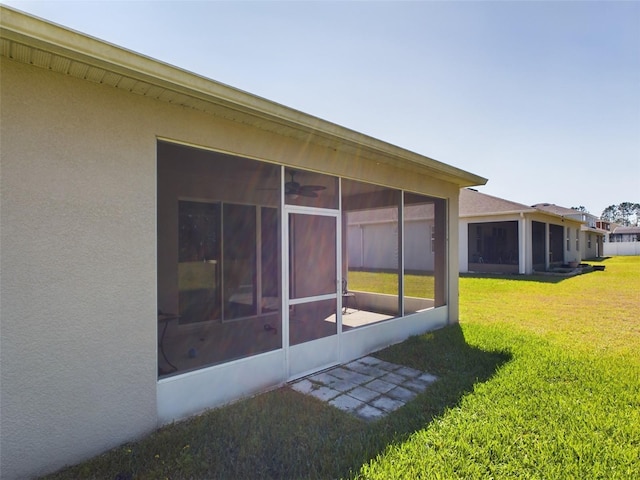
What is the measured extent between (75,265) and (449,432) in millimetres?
3431

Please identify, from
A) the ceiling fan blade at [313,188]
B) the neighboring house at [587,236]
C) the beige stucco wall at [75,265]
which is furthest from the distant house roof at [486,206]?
the beige stucco wall at [75,265]

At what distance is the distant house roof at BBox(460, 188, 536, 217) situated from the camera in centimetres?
1585

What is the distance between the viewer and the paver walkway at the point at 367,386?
350 centimetres

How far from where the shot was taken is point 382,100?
7.75m

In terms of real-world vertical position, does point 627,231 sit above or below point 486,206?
below

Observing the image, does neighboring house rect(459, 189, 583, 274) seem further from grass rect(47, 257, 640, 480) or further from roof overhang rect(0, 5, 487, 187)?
roof overhang rect(0, 5, 487, 187)

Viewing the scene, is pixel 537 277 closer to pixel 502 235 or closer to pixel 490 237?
pixel 502 235

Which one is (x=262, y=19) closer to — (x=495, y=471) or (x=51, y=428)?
(x=51, y=428)

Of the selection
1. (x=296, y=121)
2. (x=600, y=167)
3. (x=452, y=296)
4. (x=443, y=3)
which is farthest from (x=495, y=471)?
(x=600, y=167)

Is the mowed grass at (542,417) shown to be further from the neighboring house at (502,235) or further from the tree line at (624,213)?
the tree line at (624,213)

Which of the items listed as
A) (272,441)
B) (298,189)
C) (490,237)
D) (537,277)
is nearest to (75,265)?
(272,441)

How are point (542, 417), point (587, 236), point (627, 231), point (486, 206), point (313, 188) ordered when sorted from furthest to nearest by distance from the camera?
1. point (627, 231)
2. point (587, 236)
3. point (486, 206)
4. point (313, 188)
5. point (542, 417)

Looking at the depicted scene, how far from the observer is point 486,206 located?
55.7 ft

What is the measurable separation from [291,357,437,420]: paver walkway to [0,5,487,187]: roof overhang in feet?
10.0
